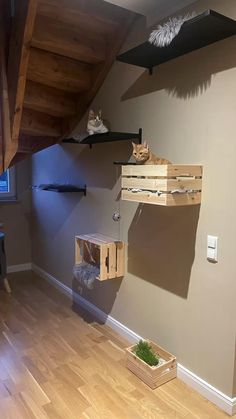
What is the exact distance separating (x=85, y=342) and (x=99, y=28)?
8.03 ft

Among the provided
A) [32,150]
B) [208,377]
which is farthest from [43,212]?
[208,377]

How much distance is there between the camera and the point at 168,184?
178 cm

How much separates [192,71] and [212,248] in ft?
3.48

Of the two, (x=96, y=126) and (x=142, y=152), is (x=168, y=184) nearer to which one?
(x=142, y=152)

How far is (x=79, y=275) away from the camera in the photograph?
2.73m

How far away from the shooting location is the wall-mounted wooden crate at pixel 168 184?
1.79 meters

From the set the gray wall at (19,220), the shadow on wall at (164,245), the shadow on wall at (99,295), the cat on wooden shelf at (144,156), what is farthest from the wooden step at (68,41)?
the gray wall at (19,220)

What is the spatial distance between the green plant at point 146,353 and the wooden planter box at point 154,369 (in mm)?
26

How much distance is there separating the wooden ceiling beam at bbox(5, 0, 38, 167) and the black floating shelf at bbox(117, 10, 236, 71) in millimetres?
590

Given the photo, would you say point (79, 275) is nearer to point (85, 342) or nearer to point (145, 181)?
point (85, 342)

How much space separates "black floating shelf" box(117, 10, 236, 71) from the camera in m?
1.53

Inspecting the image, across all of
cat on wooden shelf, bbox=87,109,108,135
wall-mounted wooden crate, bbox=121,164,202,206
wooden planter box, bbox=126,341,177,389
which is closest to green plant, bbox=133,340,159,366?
wooden planter box, bbox=126,341,177,389

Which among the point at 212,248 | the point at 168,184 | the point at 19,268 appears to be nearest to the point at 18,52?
the point at 168,184

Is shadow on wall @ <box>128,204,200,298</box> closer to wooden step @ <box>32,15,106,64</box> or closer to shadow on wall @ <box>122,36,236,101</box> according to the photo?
shadow on wall @ <box>122,36,236,101</box>
